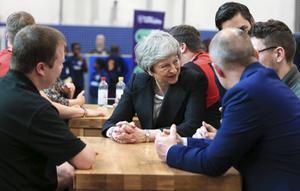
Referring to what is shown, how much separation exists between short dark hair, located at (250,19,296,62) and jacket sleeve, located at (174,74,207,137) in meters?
0.43

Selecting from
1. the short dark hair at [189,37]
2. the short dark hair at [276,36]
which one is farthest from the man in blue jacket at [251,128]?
the short dark hair at [189,37]

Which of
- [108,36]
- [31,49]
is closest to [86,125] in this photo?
[31,49]

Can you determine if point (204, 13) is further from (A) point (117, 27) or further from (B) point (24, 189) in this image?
(B) point (24, 189)

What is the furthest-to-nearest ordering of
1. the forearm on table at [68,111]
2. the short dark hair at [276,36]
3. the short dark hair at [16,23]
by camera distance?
the short dark hair at [16,23] < the forearm on table at [68,111] < the short dark hair at [276,36]

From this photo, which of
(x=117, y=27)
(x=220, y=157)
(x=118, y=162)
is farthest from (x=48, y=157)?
(x=117, y=27)

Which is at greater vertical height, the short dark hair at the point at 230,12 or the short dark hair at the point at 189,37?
the short dark hair at the point at 230,12

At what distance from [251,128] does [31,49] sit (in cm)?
86

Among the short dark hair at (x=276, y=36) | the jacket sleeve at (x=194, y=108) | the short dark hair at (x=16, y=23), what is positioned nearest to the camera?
the short dark hair at (x=276, y=36)

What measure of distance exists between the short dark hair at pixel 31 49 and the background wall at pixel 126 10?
9113 mm

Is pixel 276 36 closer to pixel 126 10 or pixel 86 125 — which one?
pixel 86 125

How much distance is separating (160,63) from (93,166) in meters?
0.88

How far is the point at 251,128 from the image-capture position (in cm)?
169

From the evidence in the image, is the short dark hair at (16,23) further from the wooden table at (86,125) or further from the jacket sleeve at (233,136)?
the jacket sleeve at (233,136)

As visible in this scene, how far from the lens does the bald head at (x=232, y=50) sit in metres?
1.76
